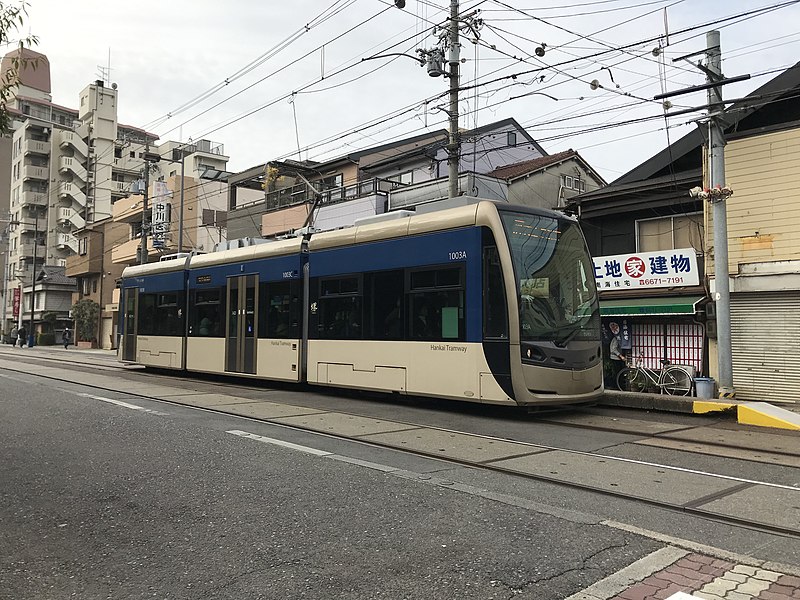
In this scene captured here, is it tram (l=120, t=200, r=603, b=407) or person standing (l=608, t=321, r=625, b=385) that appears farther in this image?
person standing (l=608, t=321, r=625, b=385)

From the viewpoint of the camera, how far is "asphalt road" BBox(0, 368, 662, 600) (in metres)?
3.90

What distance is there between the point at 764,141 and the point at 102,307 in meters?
47.9

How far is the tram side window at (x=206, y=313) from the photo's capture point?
16.7 metres

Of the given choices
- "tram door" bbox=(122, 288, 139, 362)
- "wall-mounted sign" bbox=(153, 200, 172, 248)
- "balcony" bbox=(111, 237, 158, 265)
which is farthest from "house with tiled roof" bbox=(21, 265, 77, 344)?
"tram door" bbox=(122, 288, 139, 362)

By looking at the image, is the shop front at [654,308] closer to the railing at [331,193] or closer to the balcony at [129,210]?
the railing at [331,193]

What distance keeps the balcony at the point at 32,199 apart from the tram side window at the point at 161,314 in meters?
55.4

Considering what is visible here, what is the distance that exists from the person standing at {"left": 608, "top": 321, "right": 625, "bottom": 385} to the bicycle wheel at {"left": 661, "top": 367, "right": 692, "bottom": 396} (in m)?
1.42

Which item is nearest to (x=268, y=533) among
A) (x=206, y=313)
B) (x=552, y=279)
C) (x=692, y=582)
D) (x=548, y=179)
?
(x=692, y=582)

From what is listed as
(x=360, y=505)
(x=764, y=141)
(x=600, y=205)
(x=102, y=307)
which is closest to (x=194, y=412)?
(x=360, y=505)

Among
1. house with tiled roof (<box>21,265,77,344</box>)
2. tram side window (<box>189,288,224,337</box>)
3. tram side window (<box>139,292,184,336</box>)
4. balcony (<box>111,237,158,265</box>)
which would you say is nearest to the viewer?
tram side window (<box>189,288,224,337</box>)

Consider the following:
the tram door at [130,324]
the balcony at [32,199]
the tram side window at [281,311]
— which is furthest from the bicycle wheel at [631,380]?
the balcony at [32,199]

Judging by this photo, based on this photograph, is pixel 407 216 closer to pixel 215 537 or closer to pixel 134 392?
pixel 134 392

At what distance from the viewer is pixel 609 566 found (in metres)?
4.16

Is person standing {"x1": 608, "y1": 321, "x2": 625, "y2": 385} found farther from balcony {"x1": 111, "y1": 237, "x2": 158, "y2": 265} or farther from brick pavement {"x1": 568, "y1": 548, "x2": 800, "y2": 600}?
balcony {"x1": 111, "y1": 237, "x2": 158, "y2": 265}
